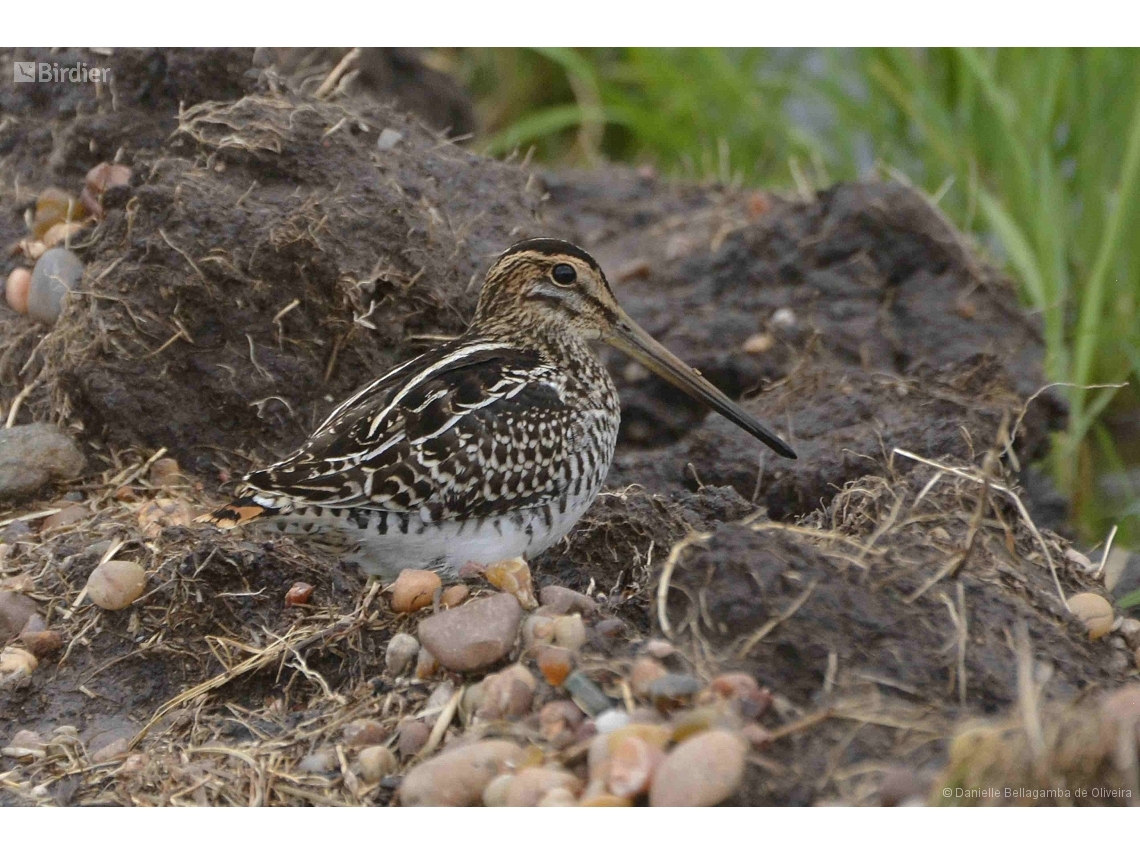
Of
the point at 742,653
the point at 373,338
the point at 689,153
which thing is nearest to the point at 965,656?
the point at 742,653

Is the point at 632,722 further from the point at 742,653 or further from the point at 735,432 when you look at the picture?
the point at 735,432

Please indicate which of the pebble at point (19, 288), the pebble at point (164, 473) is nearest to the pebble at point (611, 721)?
the pebble at point (164, 473)

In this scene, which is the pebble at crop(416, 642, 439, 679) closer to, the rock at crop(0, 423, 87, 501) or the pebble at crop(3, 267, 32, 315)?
the rock at crop(0, 423, 87, 501)

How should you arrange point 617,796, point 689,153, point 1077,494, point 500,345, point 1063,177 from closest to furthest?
point 617,796
point 500,345
point 1077,494
point 1063,177
point 689,153

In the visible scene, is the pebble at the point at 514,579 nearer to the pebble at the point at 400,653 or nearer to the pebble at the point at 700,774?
the pebble at the point at 400,653

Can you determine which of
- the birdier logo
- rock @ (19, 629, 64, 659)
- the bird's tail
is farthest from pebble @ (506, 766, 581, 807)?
the birdier logo

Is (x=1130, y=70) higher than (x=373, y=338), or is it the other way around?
(x=1130, y=70)

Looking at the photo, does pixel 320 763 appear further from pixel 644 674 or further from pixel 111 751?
pixel 644 674
